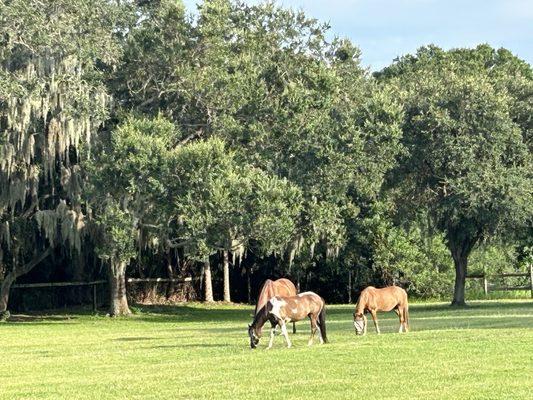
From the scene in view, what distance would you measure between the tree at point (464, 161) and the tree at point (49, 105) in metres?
12.8

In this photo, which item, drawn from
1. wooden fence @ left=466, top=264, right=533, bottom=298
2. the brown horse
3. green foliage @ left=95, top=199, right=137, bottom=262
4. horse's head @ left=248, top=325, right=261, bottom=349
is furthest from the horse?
wooden fence @ left=466, top=264, right=533, bottom=298

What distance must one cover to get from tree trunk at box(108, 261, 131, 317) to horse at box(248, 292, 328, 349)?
1885cm

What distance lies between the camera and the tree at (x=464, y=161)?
4125cm

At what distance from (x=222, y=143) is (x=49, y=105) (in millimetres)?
6423

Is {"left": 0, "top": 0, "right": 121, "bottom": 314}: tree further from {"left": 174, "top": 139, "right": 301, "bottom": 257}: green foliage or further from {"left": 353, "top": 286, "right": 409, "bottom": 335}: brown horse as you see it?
{"left": 353, "top": 286, "right": 409, "bottom": 335}: brown horse

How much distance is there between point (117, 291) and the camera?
4209 cm

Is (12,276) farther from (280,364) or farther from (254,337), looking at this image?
(280,364)

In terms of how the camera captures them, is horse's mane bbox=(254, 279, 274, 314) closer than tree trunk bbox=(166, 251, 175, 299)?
Yes

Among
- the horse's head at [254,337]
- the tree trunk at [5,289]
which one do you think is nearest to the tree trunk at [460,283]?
the tree trunk at [5,289]

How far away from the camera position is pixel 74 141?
127ft

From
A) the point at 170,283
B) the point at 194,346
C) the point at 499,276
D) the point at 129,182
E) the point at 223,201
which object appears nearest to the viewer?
the point at 194,346

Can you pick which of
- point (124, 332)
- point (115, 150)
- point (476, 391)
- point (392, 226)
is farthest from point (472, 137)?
point (476, 391)

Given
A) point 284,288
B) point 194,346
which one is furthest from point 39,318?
point 194,346

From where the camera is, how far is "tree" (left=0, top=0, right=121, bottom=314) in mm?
37125
